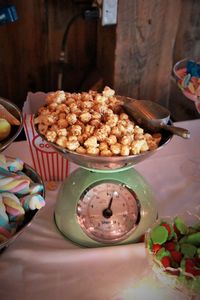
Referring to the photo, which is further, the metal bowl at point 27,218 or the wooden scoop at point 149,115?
the wooden scoop at point 149,115

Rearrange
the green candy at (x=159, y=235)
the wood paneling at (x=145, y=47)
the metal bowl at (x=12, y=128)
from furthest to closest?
the wood paneling at (x=145, y=47)
the green candy at (x=159, y=235)
the metal bowl at (x=12, y=128)

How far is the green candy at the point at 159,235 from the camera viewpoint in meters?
0.74

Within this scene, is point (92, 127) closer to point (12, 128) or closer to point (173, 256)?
point (12, 128)

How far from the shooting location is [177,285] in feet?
Result: 2.29

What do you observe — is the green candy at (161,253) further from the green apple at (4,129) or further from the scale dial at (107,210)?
the green apple at (4,129)

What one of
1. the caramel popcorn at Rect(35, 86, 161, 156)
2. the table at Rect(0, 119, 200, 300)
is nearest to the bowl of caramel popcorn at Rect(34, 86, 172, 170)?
the caramel popcorn at Rect(35, 86, 161, 156)

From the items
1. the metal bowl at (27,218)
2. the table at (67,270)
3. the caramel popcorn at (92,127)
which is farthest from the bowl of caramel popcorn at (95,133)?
the table at (67,270)

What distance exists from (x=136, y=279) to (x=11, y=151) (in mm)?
577

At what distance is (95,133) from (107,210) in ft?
0.55

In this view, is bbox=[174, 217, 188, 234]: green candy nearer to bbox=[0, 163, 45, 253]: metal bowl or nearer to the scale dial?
the scale dial

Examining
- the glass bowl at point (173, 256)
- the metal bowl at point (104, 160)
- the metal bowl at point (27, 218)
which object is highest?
the metal bowl at point (104, 160)

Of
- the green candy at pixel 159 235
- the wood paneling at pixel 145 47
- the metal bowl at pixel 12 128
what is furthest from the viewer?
the wood paneling at pixel 145 47

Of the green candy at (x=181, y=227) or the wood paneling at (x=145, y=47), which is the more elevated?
the wood paneling at (x=145, y=47)

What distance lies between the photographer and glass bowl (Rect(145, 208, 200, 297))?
681 millimetres
